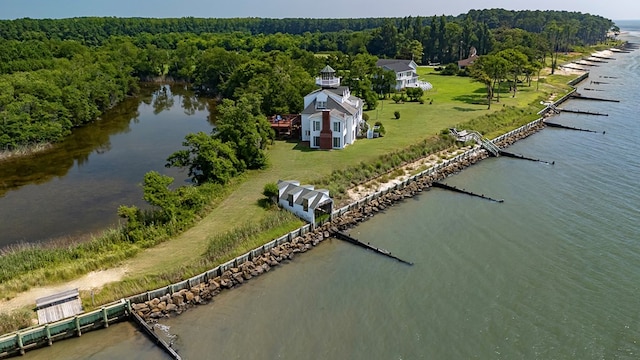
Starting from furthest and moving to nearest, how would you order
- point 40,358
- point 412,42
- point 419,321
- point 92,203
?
point 412,42 → point 92,203 → point 419,321 → point 40,358

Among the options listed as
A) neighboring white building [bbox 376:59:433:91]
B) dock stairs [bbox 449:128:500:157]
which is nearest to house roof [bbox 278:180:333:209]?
dock stairs [bbox 449:128:500:157]

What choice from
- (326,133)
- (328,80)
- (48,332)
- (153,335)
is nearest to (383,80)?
(328,80)

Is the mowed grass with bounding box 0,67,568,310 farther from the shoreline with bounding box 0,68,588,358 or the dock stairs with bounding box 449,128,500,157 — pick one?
the dock stairs with bounding box 449,128,500,157

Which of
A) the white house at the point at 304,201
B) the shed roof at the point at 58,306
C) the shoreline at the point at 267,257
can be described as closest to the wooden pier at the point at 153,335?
the shoreline at the point at 267,257

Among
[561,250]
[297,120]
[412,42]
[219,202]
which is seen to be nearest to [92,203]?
[219,202]

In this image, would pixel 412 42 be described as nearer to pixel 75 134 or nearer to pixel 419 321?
pixel 75 134

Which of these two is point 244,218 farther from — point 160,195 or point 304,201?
point 160,195

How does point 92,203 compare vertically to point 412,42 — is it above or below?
below
